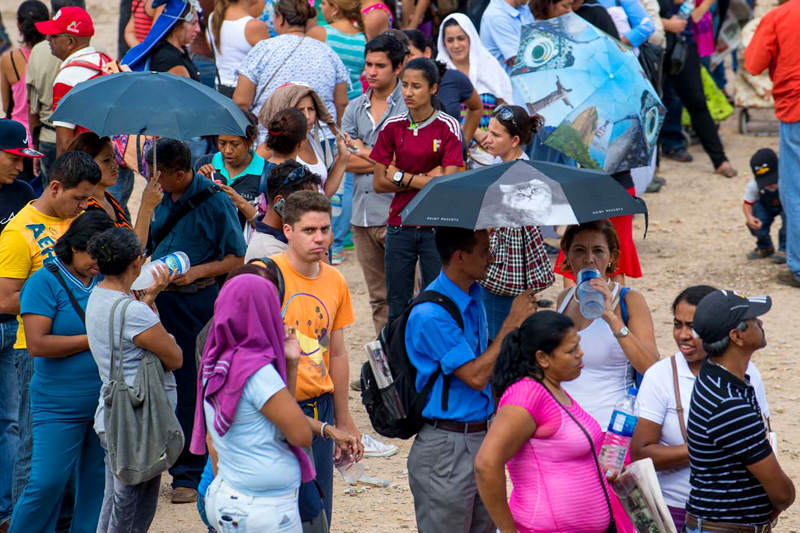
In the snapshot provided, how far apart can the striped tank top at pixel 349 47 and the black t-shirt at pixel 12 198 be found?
398 centimetres

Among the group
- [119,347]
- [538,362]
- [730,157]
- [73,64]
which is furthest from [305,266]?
[730,157]

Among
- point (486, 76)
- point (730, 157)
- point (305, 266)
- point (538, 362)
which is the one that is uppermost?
point (538, 362)

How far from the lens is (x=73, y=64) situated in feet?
23.8

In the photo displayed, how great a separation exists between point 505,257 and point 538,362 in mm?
2312

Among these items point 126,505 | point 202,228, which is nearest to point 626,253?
point 202,228

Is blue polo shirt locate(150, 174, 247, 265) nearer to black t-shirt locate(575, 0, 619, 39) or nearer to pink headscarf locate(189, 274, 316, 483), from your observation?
pink headscarf locate(189, 274, 316, 483)

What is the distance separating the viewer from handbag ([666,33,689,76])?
12148 millimetres

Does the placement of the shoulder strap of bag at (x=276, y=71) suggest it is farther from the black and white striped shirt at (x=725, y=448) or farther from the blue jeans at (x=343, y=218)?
the black and white striped shirt at (x=725, y=448)

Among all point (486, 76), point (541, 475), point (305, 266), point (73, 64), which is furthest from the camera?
point (486, 76)

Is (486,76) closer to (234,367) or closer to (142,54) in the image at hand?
(142,54)

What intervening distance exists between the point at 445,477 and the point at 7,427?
2703mm

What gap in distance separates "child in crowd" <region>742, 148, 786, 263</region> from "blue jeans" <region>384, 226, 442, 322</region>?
3824 millimetres

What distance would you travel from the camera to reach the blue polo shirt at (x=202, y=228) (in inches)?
233

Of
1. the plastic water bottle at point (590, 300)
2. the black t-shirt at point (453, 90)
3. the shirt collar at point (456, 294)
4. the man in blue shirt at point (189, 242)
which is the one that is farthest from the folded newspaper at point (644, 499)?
the black t-shirt at point (453, 90)
